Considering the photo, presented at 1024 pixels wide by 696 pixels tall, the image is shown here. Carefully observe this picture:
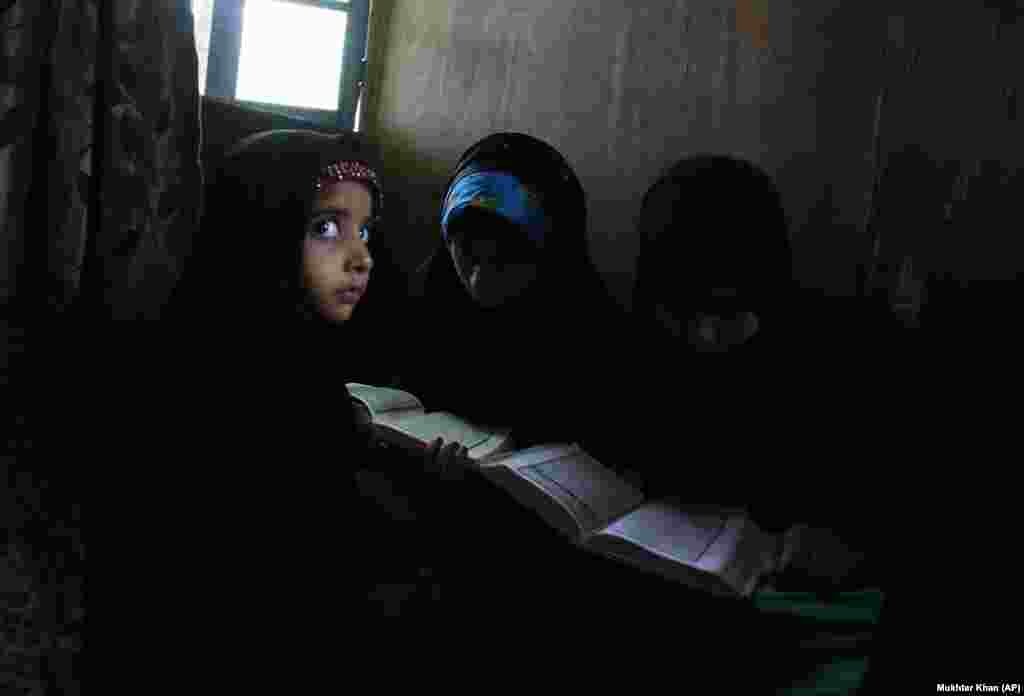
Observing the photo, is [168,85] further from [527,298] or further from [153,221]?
[527,298]

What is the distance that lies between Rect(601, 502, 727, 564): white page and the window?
151 cm

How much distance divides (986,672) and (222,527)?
80 centimetres

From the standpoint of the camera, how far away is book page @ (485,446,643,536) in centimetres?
96

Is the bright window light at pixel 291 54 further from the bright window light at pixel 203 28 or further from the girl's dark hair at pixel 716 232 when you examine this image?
the girl's dark hair at pixel 716 232

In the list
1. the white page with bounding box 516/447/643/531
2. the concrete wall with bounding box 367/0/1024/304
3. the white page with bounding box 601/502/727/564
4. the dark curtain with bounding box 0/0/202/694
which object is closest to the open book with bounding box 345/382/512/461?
the white page with bounding box 516/447/643/531

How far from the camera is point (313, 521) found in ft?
3.34

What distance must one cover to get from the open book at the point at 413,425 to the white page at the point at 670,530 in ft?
0.74

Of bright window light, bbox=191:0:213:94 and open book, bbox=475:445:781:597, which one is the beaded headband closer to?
open book, bbox=475:445:781:597

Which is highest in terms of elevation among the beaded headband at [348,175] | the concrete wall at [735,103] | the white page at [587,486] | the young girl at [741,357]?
the concrete wall at [735,103]

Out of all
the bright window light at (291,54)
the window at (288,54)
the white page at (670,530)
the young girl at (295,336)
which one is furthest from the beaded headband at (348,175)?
the bright window light at (291,54)

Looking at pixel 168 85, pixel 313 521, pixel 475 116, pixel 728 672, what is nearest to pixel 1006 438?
pixel 728 672

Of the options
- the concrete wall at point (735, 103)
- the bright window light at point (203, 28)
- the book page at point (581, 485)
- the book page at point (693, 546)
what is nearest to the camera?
the book page at point (693, 546)

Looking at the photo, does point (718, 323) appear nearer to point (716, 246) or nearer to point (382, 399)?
point (716, 246)

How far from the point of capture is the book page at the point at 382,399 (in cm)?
126
